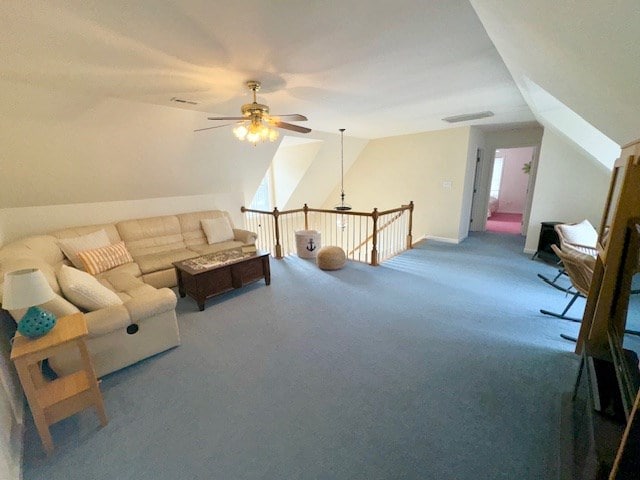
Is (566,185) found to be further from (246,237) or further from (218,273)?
(218,273)

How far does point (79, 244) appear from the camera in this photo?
3459mm

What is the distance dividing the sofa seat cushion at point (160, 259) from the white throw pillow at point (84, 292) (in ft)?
4.28

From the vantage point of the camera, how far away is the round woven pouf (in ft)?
14.6

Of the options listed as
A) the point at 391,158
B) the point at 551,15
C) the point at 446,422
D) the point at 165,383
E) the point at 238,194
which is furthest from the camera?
the point at 391,158

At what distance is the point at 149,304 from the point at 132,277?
3.94 feet

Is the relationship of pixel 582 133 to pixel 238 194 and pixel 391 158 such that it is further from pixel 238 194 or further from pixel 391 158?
pixel 238 194

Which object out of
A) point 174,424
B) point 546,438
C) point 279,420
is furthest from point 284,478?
point 546,438

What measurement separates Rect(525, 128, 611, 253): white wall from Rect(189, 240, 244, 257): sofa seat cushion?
5.48m

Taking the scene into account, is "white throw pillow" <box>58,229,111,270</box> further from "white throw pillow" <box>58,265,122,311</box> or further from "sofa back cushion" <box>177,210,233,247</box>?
"white throw pillow" <box>58,265,122,311</box>

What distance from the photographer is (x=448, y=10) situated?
1585mm

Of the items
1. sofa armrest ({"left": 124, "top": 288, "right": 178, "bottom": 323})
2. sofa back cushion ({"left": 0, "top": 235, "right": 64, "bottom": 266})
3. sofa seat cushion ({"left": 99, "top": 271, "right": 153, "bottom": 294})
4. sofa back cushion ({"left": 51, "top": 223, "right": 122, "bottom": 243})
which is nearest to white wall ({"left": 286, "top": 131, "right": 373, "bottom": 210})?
sofa back cushion ({"left": 51, "top": 223, "right": 122, "bottom": 243})

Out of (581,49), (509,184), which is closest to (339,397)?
(581,49)

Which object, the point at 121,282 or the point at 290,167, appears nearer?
the point at 121,282

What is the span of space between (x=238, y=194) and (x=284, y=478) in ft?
16.8
